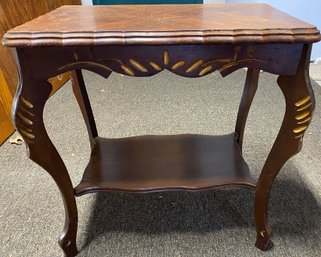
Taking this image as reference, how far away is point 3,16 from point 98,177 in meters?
1.09

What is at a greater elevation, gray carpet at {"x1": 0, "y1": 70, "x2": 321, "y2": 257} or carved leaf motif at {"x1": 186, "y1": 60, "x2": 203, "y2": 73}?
carved leaf motif at {"x1": 186, "y1": 60, "x2": 203, "y2": 73}

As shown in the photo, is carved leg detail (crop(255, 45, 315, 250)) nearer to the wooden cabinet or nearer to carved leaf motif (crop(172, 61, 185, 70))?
carved leaf motif (crop(172, 61, 185, 70))

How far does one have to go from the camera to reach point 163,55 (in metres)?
0.52

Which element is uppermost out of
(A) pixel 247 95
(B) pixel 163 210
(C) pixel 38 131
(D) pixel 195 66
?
(D) pixel 195 66

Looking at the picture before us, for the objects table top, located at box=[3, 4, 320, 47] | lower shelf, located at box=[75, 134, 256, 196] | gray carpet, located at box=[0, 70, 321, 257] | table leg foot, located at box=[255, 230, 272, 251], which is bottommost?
gray carpet, located at box=[0, 70, 321, 257]

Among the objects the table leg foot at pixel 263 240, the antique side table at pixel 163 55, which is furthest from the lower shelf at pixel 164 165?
the table leg foot at pixel 263 240

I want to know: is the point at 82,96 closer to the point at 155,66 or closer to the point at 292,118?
the point at 155,66

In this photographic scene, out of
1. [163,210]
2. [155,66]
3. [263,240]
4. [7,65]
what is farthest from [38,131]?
[7,65]

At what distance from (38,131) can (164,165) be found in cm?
38

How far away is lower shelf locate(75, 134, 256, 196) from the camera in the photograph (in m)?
0.74

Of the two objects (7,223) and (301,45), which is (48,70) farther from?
(7,223)

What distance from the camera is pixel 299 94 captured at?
0.55 metres

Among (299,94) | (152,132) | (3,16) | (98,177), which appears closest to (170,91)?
(152,132)

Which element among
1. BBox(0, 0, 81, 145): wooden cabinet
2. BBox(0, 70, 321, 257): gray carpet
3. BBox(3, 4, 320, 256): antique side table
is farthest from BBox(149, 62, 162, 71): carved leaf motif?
BBox(0, 0, 81, 145): wooden cabinet
